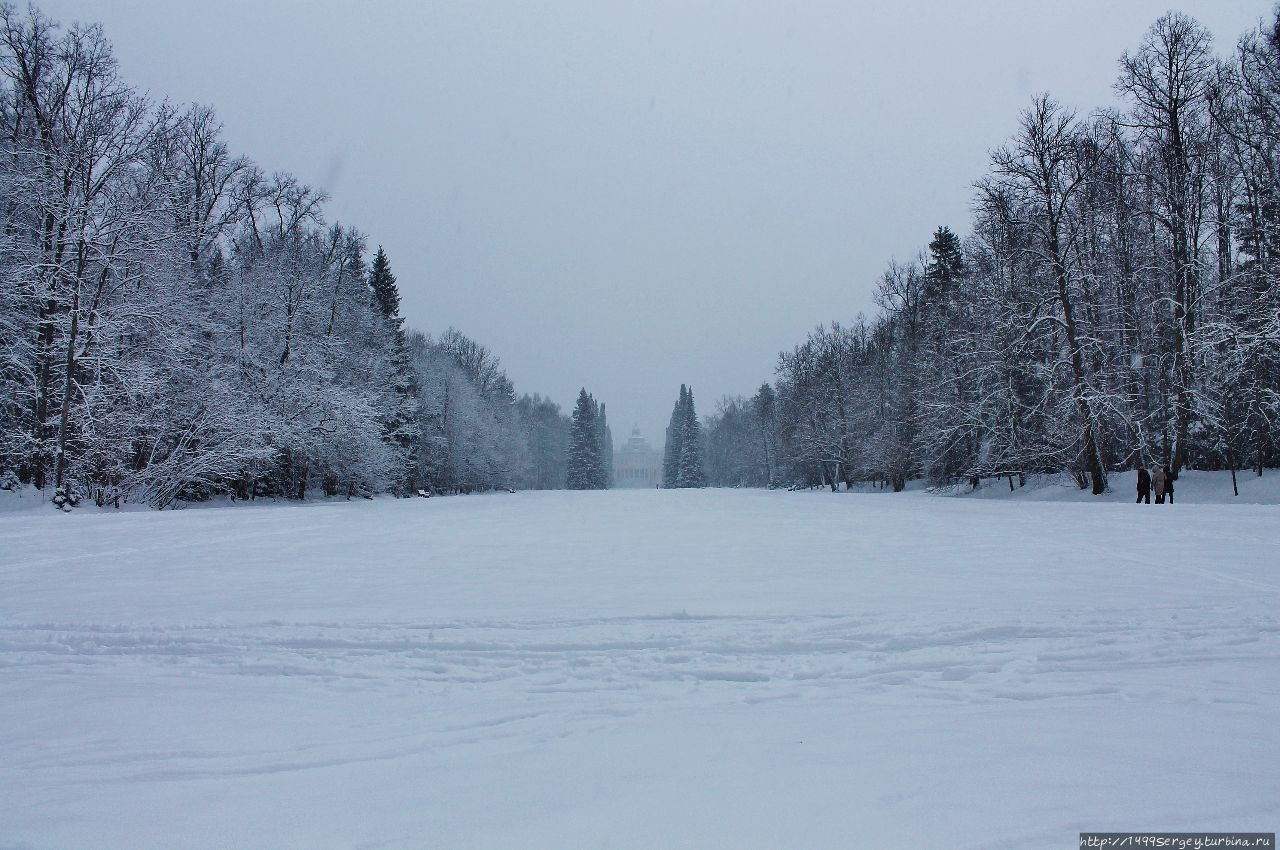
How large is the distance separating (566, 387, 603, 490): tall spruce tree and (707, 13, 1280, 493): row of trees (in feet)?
170

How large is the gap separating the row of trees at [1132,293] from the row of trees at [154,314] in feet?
93.5

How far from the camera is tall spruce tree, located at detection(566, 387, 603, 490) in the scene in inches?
3152

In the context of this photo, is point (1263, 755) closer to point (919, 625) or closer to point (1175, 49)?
point (919, 625)

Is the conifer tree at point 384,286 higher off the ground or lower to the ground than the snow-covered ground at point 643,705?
higher

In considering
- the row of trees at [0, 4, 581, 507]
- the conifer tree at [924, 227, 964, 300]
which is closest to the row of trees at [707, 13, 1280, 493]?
the conifer tree at [924, 227, 964, 300]

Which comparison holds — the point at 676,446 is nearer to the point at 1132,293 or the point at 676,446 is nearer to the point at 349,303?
the point at 349,303

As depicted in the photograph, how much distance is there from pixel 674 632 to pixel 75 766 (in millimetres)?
3938

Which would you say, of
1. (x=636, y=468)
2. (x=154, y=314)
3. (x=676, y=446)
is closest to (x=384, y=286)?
(x=154, y=314)

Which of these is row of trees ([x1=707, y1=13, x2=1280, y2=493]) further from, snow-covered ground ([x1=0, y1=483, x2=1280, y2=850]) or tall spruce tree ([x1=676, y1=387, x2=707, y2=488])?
tall spruce tree ([x1=676, y1=387, x2=707, y2=488])

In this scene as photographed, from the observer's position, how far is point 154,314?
20.9 m

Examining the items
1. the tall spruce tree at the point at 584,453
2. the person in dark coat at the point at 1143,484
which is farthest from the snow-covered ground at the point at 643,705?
the tall spruce tree at the point at 584,453

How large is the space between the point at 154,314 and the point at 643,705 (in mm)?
23651

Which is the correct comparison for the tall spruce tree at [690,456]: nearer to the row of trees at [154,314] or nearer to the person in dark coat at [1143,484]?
the row of trees at [154,314]

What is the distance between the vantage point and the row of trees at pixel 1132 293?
66.9 ft
